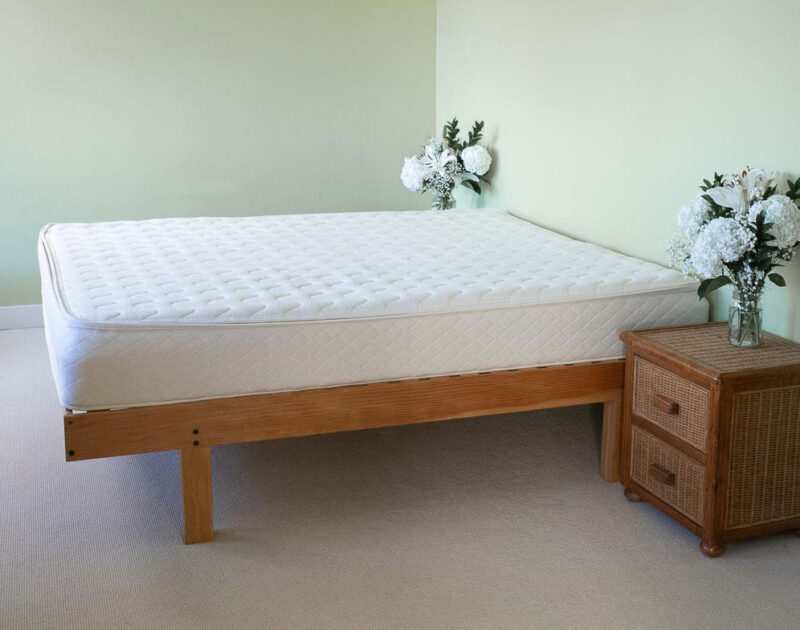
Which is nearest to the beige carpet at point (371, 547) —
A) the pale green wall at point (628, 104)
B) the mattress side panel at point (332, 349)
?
the mattress side panel at point (332, 349)

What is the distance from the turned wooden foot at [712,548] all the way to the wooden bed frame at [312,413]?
1.50 ft

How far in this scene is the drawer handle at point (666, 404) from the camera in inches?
88.0

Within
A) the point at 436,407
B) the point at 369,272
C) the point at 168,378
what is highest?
the point at 369,272

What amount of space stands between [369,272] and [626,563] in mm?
1177

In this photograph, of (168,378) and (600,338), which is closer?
(168,378)

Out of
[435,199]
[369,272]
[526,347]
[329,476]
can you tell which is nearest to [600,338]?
[526,347]

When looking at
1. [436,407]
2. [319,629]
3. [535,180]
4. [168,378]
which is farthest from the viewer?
[535,180]

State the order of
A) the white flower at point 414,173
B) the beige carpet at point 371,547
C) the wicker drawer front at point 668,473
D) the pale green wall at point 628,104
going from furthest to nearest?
the white flower at point 414,173 < the pale green wall at point 628,104 < the wicker drawer front at point 668,473 < the beige carpet at point 371,547

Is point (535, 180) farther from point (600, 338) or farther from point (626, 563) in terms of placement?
point (626, 563)

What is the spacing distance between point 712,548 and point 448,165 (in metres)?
2.62

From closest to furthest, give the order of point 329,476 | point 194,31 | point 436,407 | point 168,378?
point 168,378 → point 436,407 → point 329,476 → point 194,31

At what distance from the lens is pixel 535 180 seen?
3.79 m

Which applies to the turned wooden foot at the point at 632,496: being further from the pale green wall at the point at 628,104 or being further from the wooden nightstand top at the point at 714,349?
the pale green wall at the point at 628,104

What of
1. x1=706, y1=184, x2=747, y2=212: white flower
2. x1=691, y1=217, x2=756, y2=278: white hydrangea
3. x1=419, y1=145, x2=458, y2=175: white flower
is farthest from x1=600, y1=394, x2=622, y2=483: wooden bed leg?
x1=419, y1=145, x2=458, y2=175: white flower
